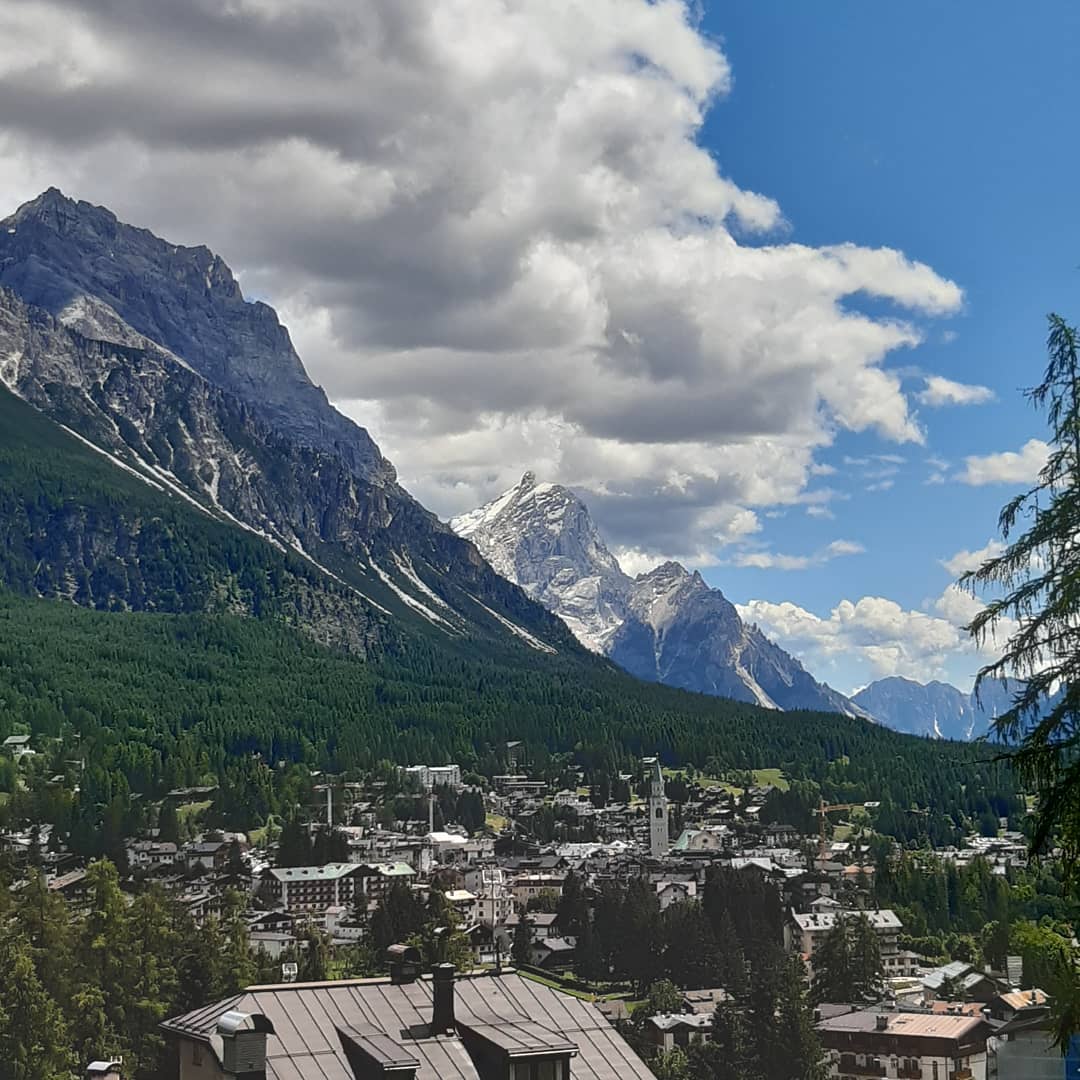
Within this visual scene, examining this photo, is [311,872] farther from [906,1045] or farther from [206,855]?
[906,1045]

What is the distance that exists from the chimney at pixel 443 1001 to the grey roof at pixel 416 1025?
10.0 inches

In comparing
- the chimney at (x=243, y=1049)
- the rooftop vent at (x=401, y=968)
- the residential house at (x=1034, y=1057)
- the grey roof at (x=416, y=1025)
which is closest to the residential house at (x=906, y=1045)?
the grey roof at (x=416, y=1025)

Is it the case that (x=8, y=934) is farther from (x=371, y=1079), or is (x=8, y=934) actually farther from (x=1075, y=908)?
(x=1075, y=908)

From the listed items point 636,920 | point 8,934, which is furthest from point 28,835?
point 8,934

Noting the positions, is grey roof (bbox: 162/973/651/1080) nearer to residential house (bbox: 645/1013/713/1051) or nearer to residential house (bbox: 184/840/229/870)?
residential house (bbox: 645/1013/713/1051)

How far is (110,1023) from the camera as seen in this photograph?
261 ft

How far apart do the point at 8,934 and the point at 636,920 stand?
176 ft

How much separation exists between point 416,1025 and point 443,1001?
2.84 feet

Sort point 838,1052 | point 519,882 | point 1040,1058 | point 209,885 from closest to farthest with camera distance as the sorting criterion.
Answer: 1. point 1040,1058
2. point 838,1052
3. point 209,885
4. point 519,882

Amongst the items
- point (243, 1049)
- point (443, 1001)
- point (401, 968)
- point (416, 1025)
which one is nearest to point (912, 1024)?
point (401, 968)

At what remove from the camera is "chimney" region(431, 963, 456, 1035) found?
39844 mm

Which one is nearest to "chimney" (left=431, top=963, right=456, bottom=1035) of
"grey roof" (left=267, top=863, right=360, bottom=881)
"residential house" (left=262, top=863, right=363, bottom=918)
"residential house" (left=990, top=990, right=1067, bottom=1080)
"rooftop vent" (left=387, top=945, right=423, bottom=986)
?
"rooftop vent" (left=387, top=945, right=423, bottom=986)

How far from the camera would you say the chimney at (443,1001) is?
39.8 meters

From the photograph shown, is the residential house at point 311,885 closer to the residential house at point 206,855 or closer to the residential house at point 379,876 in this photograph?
the residential house at point 379,876
